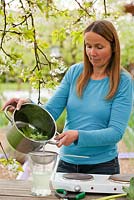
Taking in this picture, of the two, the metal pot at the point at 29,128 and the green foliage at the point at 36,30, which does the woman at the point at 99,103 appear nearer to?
the metal pot at the point at 29,128

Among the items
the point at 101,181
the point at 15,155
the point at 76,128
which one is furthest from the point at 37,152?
the point at 15,155

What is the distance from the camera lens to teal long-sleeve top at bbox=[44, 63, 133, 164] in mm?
1558

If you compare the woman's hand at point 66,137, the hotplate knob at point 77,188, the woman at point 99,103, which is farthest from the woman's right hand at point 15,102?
the hotplate knob at point 77,188

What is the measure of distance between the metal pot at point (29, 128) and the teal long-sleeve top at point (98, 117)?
14 centimetres

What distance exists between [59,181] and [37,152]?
11 cm

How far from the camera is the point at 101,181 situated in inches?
55.1

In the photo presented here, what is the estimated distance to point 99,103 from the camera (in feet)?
5.31

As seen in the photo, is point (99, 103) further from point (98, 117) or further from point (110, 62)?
point (110, 62)

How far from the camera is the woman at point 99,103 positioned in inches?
62.4

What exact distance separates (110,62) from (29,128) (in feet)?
1.41

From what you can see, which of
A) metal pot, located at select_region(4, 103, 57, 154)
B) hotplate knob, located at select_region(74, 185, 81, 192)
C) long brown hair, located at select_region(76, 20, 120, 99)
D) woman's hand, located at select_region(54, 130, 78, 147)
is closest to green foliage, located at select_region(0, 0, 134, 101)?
long brown hair, located at select_region(76, 20, 120, 99)

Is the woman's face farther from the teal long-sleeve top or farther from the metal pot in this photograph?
the metal pot

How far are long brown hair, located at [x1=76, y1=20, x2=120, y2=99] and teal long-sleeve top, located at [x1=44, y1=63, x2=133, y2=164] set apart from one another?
0.06 feet

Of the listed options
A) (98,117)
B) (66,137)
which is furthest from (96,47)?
(66,137)
